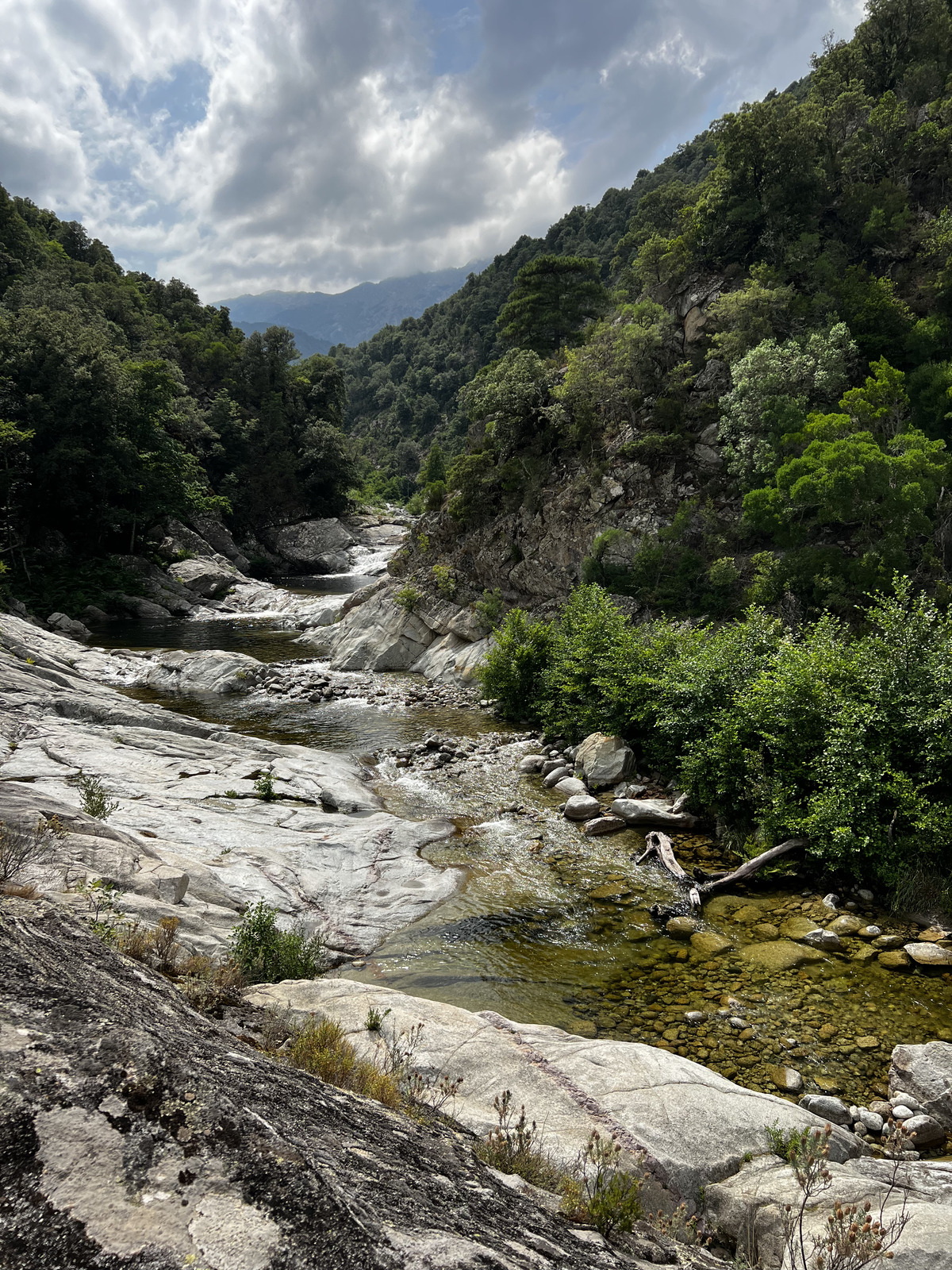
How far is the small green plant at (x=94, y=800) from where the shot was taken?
32.6 ft

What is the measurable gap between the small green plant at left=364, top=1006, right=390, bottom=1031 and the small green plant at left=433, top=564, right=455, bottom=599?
26.5 m

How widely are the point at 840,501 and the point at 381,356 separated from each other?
168016 millimetres

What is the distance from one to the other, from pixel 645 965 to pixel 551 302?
4620 centimetres

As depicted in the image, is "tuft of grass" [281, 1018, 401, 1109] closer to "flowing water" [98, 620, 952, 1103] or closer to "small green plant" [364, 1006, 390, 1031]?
"small green plant" [364, 1006, 390, 1031]

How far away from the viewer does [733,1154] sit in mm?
4934

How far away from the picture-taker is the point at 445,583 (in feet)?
106

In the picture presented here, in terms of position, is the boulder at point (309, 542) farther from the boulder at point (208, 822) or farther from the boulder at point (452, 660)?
the boulder at point (208, 822)

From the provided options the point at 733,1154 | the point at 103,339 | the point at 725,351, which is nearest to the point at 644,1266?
the point at 733,1154

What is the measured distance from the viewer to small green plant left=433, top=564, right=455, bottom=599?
32.1 metres

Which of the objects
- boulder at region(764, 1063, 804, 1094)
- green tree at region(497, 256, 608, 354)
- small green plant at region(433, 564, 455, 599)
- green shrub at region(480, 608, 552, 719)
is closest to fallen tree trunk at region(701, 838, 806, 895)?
boulder at region(764, 1063, 804, 1094)

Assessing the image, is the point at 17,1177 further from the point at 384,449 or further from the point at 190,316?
the point at 384,449

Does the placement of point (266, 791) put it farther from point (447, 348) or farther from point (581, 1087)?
point (447, 348)

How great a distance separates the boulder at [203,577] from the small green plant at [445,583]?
2455 centimetres

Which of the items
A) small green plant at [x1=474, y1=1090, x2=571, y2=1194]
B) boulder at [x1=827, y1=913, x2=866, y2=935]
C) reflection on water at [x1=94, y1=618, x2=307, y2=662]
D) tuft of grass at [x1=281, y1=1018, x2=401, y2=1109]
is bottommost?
boulder at [x1=827, y1=913, x2=866, y2=935]
